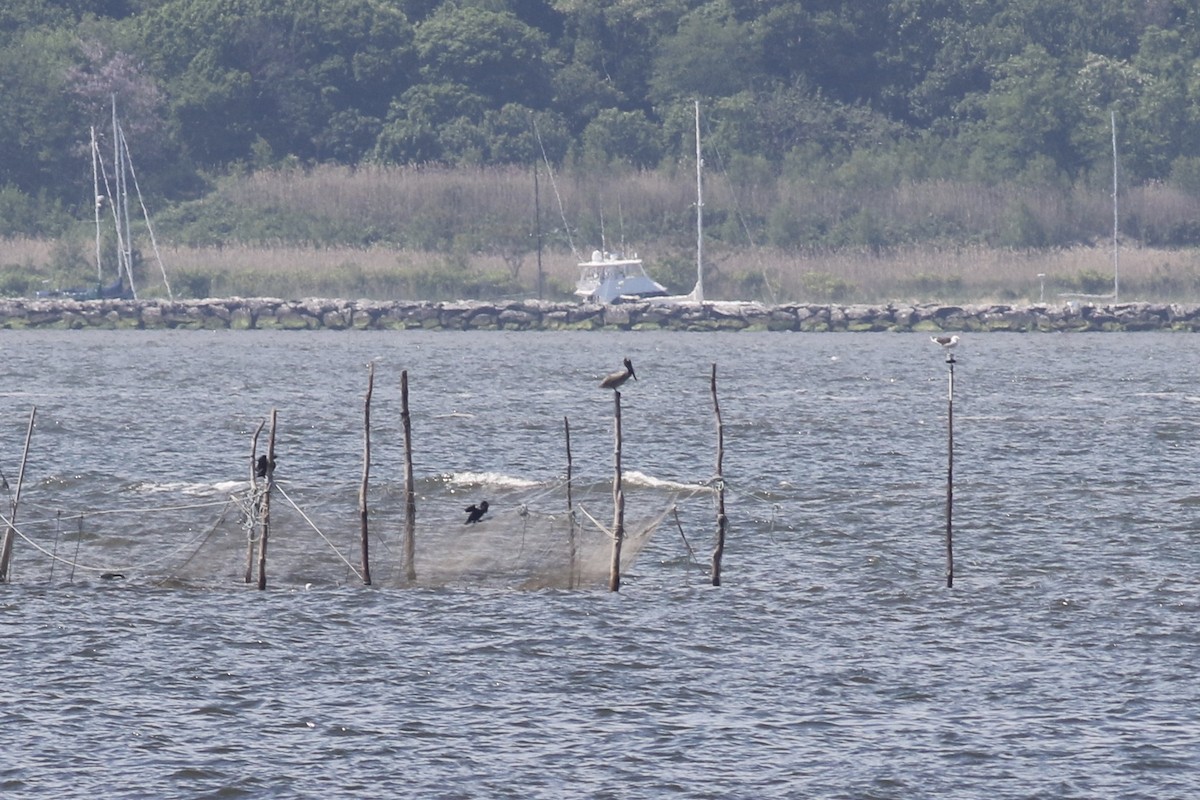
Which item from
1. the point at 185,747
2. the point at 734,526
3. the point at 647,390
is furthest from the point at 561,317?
the point at 185,747

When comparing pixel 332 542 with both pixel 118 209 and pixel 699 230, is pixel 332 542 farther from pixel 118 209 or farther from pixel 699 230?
pixel 118 209

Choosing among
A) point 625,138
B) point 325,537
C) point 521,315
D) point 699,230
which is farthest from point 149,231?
point 325,537

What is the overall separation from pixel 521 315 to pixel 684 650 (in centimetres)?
7370

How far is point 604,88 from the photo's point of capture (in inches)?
4528

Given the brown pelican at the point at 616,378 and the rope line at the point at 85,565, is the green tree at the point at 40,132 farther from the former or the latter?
the brown pelican at the point at 616,378

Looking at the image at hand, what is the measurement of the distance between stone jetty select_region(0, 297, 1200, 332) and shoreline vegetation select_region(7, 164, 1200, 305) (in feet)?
8.37

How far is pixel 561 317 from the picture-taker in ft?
317

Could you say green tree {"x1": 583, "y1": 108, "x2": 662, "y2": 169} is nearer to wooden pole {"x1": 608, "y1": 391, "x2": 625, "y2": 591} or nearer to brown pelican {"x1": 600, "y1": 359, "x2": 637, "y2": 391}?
wooden pole {"x1": 608, "y1": 391, "x2": 625, "y2": 591}

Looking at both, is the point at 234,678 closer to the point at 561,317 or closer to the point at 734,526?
the point at 734,526

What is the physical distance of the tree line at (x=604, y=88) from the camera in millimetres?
106625

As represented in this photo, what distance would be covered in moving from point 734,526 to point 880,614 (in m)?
7.80

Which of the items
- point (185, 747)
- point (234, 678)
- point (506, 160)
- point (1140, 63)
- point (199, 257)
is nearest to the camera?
point (185, 747)

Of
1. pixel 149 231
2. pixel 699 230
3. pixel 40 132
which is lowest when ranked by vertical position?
pixel 699 230

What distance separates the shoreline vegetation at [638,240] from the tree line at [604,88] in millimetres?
2381
